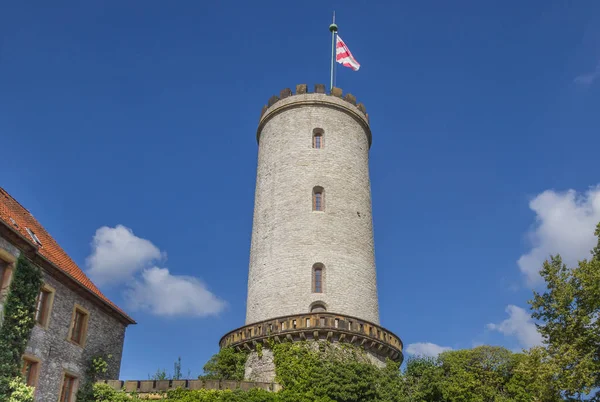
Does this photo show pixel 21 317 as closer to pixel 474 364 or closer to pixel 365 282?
pixel 365 282

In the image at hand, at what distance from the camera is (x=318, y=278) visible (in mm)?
29828

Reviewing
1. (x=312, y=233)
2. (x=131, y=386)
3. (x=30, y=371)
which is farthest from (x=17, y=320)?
(x=312, y=233)

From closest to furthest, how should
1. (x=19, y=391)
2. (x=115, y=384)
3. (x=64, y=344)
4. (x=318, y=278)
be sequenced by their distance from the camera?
(x=19, y=391) < (x=64, y=344) < (x=115, y=384) < (x=318, y=278)

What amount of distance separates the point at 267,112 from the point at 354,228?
9.15 meters

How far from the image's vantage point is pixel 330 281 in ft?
96.5

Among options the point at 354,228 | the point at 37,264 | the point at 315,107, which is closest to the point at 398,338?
the point at 354,228

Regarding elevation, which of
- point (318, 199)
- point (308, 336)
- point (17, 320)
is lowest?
point (17, 320)

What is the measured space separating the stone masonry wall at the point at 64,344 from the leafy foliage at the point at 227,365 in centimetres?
414

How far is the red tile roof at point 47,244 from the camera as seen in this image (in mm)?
25188

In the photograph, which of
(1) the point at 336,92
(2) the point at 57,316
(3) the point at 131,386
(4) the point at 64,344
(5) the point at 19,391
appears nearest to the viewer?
(5) the point at 19,391

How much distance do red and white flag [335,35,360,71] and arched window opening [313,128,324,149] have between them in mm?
4556

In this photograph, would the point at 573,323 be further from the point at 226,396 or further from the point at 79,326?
the point at 79,326

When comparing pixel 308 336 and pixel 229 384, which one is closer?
pixel 229 384

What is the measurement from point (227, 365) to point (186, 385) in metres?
3.79
